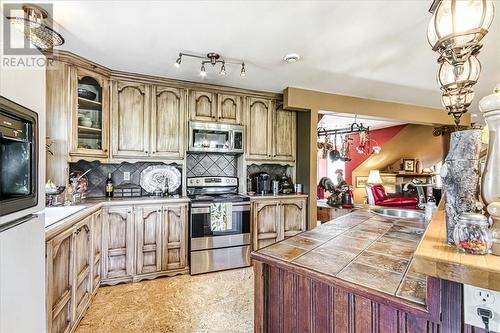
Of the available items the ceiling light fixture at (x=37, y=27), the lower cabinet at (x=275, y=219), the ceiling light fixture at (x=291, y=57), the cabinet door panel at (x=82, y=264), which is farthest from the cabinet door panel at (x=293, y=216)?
the ceiling light fixture at (x=37, y=27)

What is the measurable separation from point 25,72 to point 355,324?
167cm

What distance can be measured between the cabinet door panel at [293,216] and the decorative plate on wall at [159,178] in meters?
1.55

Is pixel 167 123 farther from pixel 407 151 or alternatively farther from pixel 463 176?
pixel 407 151

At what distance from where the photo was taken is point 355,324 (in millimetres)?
1006

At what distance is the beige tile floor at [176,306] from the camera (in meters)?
2.04

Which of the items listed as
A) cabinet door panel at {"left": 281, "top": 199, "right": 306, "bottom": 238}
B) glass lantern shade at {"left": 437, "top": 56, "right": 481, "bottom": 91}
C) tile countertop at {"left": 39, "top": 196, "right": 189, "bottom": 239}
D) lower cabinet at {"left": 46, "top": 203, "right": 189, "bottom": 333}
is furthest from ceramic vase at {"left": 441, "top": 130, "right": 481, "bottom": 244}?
cabinet door panel at {"left": 281, "top": 199, "right": 306, "bottom": 238}

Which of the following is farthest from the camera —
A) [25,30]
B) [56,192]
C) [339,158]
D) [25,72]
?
[339,158]

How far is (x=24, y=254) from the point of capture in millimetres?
937

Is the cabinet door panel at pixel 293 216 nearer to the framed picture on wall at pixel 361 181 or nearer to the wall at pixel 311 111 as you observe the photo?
the wall at pixel 311 111

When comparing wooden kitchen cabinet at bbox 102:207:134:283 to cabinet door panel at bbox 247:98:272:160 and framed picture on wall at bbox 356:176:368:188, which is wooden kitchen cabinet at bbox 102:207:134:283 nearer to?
cabinet door panel at bbox 247:98:272:160

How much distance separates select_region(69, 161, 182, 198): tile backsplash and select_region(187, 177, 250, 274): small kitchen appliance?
2.23 ft

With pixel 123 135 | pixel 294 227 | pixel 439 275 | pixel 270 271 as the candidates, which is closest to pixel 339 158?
pixel 294 227

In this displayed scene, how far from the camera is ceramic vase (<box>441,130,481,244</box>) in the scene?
79 cm

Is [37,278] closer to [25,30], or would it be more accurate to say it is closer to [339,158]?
[25,30]
